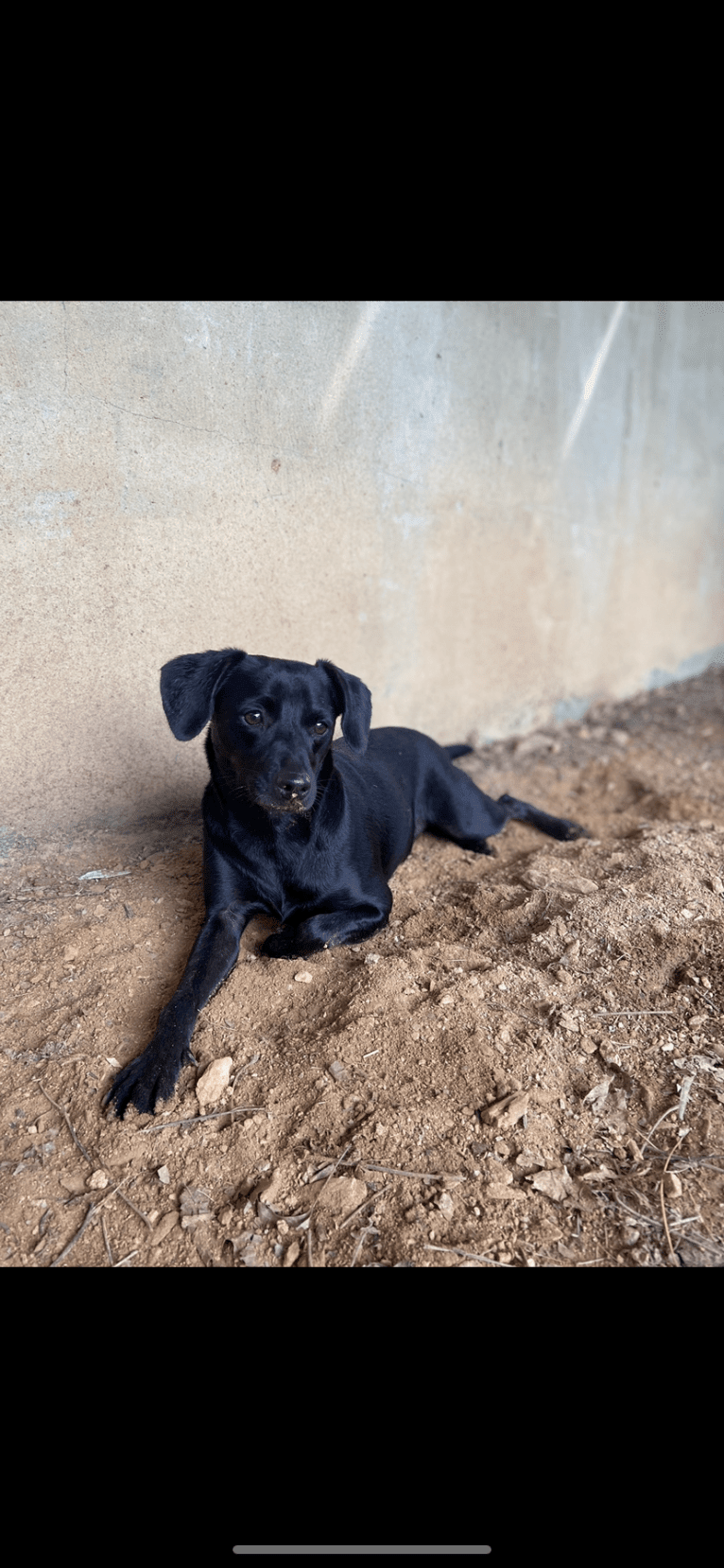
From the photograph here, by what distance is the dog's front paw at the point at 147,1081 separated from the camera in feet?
6.52

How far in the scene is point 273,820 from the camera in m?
2.56

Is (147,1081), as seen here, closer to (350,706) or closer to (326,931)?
(326,931)

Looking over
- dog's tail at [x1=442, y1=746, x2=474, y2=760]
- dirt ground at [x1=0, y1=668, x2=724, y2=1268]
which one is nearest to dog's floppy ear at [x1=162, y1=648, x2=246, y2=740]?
dirt ground at [x1=0, y1=668, x2=724, y2=1268]

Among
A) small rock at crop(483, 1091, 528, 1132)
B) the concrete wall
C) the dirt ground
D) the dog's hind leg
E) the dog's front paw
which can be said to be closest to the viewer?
the dirt ground

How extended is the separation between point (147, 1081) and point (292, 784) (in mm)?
838

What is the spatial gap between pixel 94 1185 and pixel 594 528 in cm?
482

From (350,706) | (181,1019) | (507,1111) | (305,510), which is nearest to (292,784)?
(350,706)

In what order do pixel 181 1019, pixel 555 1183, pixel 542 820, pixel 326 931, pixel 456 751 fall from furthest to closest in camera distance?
1. pixel 456 751
2. pixel 542 820
3. pixel 326 931
4. pixel 181 1019
5. pixel 555 1183

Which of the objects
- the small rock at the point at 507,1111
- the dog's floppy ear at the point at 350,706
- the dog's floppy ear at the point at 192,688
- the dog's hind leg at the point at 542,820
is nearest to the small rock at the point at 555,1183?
the small rock at the point at 507,1111

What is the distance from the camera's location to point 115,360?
2.86 meters

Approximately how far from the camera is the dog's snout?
7.48 ft

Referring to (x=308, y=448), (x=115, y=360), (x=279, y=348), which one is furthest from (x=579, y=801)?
(x=115, y=360)

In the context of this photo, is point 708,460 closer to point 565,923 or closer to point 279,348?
point 279,348

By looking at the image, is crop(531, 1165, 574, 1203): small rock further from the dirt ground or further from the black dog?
the black dog
